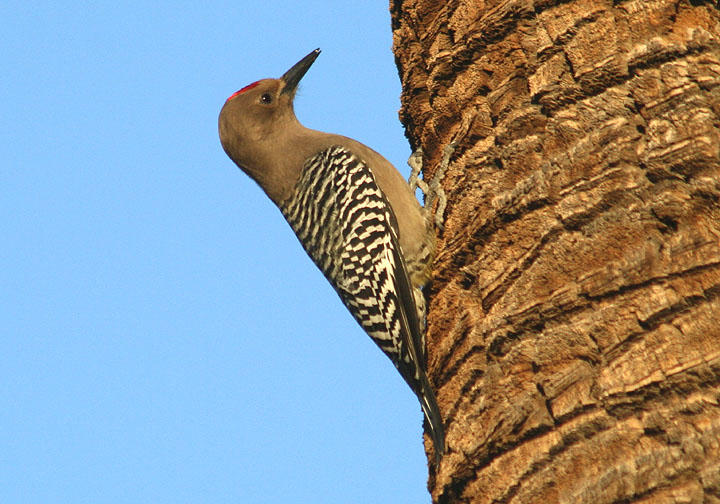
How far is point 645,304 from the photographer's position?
289 centimetres

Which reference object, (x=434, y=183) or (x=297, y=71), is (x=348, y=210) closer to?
(x=434, y=183)

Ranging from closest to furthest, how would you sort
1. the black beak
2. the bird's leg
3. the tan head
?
1. the bird's leg
2. the tan head
3. the black beak

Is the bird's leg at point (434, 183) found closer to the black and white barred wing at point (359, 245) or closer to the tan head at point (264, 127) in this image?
the black and white barred wing at point (359, 245)

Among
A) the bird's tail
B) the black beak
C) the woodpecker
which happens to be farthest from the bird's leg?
the black beak

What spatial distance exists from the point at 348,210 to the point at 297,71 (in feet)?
5.08

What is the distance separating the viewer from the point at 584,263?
3131mm

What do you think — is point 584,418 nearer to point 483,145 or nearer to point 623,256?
point 623,256

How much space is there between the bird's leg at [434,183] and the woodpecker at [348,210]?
5.1 inches

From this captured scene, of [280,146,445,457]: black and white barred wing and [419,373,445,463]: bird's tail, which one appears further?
[280,146,445,457]: black and white barred wing

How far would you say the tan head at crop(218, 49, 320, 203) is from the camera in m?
6.26

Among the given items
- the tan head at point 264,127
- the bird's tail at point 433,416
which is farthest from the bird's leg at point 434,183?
the tan head at point 264,127

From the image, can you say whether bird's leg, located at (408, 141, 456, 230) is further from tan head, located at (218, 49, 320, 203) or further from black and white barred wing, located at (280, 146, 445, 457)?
tan head, located at (218, 49, 320, 203)

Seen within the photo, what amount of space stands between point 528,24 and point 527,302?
134 cm

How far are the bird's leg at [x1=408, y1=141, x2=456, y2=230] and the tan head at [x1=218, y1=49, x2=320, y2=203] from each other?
1.17m
